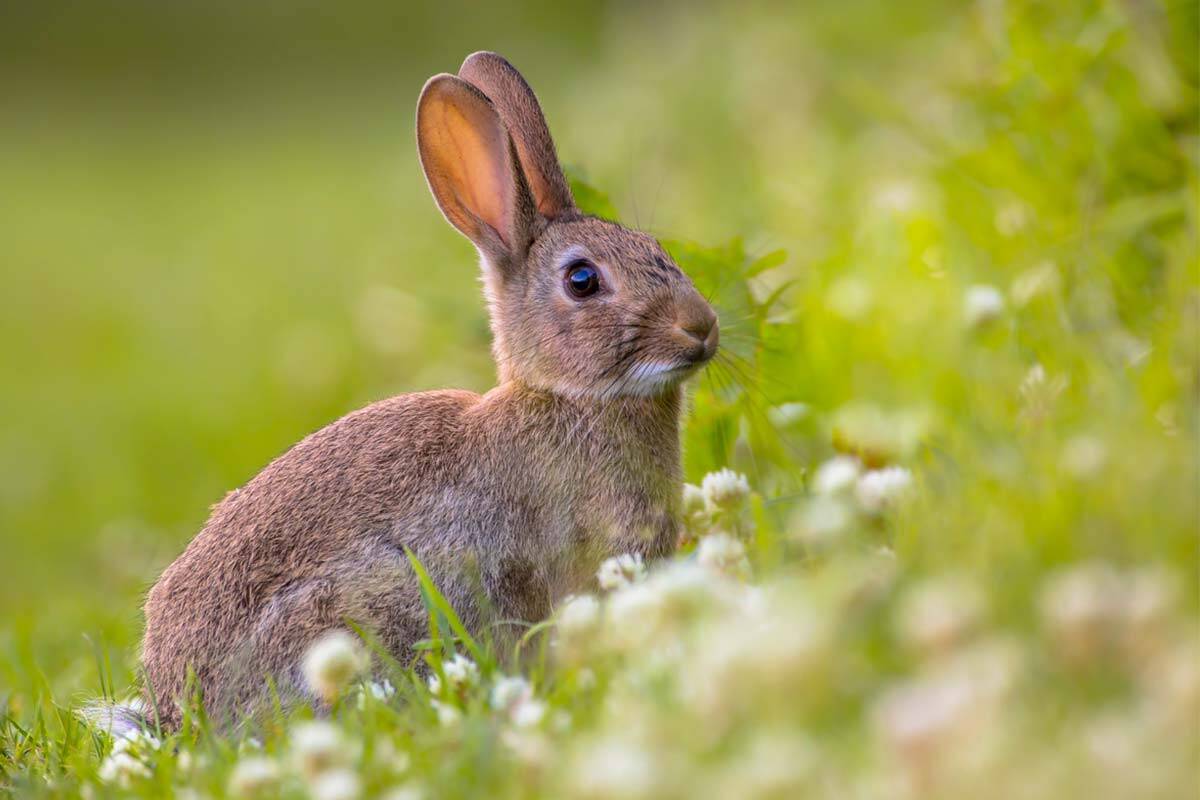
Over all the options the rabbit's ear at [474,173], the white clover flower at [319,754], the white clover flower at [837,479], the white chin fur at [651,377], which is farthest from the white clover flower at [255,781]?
the rabbit's ear at [474,173]

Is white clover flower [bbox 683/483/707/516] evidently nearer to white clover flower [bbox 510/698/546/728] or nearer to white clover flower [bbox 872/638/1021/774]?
white clover flower [bbox 510/698/546/728]

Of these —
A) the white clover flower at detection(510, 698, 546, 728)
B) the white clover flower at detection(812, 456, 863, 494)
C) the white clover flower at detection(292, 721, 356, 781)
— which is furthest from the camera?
the white clover flower at detection(812, 456, 863, 494)

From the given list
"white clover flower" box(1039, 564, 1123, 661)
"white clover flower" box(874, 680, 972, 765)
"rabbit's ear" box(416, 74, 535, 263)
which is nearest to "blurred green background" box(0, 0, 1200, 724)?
"white clover flower" box(1039, 564, 1123, 661)

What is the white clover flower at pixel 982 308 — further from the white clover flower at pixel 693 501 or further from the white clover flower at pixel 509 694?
the white clover flower at pixel 509 694

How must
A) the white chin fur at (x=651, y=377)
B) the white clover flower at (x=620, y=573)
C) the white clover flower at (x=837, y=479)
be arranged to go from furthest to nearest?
the white chin fur at (x=651, y=377) → the white clover flower at (x=620, y=573) → the white clover flower at (x=837, y=479)

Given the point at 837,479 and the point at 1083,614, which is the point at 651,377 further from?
the point at 1083,614

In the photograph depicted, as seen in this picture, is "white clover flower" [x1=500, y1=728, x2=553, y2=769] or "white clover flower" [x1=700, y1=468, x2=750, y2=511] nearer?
"white clover flower" [x1=500, y1=728, x2=553, y2=769]
